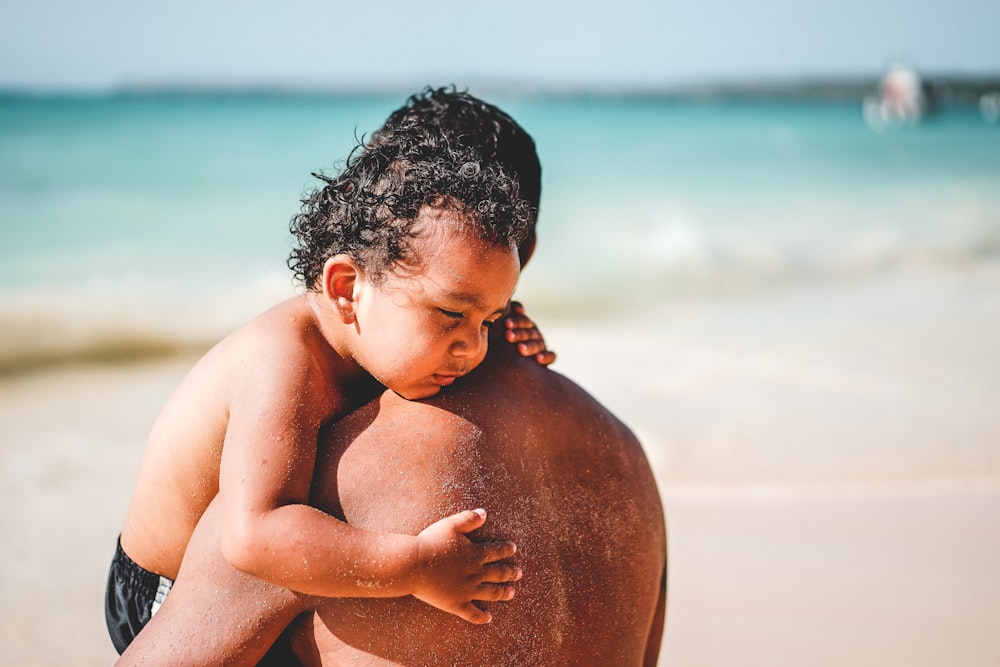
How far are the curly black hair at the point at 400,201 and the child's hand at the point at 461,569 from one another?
49cm

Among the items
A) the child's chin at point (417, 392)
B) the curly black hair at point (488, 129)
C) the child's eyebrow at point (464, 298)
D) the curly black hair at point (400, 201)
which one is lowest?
the child's chin at point (417, 392)

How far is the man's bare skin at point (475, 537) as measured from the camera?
1595mm

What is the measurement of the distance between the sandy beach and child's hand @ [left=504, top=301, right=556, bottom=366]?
1.69m

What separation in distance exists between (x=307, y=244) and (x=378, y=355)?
0.35m

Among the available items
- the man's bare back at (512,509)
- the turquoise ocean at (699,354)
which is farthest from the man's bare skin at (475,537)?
the turquoise ocean at (699,354)

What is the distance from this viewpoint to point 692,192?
17.7 metres

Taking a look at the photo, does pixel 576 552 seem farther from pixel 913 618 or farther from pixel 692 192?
pixel 692 192

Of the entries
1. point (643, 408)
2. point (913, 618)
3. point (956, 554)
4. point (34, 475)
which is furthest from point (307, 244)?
point (643, 408)

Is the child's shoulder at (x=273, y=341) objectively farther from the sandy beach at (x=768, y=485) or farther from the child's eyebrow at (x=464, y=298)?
the sandy beach at (x=768, y=485)

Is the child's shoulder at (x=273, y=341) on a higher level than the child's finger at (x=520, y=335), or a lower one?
lower

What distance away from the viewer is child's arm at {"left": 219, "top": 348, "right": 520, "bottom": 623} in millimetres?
1527

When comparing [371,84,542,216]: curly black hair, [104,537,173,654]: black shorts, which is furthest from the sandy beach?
[371,84,542,216]: curly black hair

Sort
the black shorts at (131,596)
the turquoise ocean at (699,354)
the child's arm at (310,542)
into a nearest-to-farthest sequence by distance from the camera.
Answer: the child's arm at (310,542) → the black shorts at (131,596) → the turquoise ocean at (699,354)

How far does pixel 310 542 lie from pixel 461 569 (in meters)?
0.25
